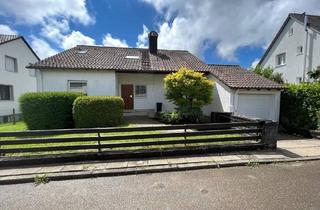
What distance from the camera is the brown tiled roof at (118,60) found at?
11.6 metres

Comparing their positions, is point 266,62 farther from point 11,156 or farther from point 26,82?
point 26,82

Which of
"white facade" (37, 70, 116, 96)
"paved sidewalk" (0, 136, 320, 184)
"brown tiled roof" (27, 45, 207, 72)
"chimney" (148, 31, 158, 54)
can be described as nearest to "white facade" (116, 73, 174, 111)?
"brown tiled roof" (27, 45, 207, 72)

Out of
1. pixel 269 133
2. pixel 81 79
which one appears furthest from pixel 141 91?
pixel 269 133

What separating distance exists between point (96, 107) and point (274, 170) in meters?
7.14

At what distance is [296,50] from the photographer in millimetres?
15594

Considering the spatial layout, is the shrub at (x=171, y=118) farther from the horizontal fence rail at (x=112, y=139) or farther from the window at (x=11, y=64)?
the window at (x=11, y=64)

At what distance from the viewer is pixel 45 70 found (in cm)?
1115

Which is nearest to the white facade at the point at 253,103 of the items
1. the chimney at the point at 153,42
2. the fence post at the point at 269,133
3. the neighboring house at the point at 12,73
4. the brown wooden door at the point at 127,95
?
the fence post at the point at 269,133

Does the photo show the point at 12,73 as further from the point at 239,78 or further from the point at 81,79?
the point at 239,78

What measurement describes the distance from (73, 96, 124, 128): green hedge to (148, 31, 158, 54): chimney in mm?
7977

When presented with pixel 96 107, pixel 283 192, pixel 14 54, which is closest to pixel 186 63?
pixel 96 107

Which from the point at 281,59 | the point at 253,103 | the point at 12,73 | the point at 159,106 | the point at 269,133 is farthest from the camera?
the point at 281,59

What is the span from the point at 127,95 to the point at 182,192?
1056cm

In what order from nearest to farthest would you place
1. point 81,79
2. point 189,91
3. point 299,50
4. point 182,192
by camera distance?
point 182,192 < point 189,91 < point 81,79 < point 299,50
